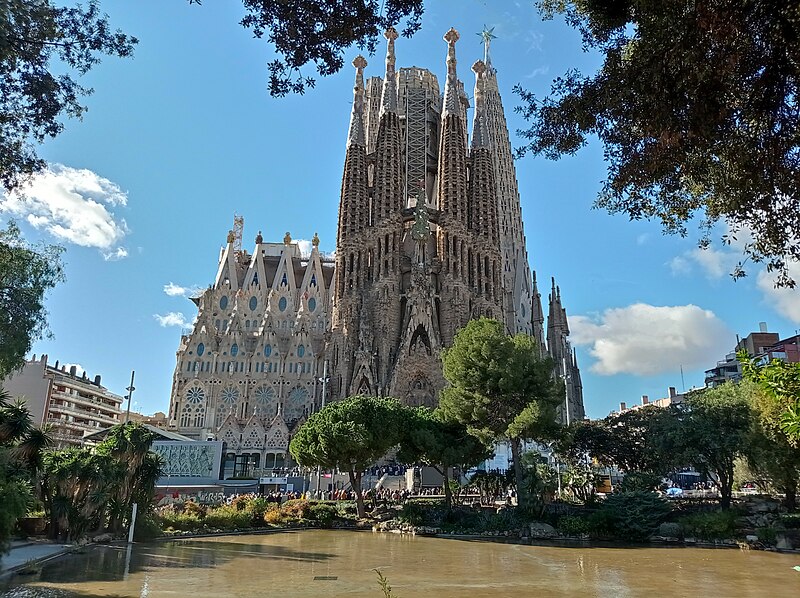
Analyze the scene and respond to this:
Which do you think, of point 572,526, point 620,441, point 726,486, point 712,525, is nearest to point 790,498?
point 726,486

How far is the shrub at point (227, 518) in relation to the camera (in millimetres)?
24095

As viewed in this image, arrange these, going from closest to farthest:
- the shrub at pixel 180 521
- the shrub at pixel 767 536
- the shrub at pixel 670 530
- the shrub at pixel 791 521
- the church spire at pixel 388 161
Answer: the shrub at pixel 767 536 < the shrub at pixel 791 521 < the shrub at pixel 670 530 < the shrub at pixel 180 521 < the church spire at pixel 388 161

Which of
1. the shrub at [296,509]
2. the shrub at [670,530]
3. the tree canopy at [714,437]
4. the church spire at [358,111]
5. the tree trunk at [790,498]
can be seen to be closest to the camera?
the shrub at [670,530]

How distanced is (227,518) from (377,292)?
35510 mm

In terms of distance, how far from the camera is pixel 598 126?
10.1 m

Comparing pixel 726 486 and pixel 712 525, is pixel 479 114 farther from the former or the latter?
pixel 712 525

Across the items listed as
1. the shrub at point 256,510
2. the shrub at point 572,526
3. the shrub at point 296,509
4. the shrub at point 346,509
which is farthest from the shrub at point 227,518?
the shrub at point 572,526

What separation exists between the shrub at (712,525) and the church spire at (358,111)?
5145cm

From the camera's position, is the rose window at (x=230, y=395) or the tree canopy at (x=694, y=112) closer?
the tree canopy at (x=694, y=112)

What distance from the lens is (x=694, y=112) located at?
8.39 m

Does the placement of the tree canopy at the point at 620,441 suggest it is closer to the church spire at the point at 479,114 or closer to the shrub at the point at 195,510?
the shrub at the point at 195,510

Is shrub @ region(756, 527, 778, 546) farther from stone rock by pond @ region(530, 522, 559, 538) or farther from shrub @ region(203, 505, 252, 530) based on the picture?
shrub @ region(203, 505, 252, 530)

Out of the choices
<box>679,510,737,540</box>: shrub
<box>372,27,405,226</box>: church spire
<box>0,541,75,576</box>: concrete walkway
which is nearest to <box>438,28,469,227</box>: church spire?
<box>372,27,405,226</box>: church spire

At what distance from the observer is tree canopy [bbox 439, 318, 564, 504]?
26.0 m
